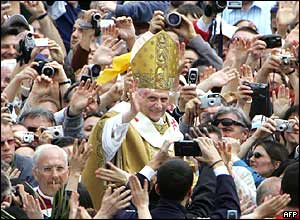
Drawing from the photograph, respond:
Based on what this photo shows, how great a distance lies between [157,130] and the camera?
13133 mm

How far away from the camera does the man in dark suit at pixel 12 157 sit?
1240 cm

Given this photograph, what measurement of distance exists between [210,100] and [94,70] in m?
1.53

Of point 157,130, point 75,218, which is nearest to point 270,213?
point 75,218

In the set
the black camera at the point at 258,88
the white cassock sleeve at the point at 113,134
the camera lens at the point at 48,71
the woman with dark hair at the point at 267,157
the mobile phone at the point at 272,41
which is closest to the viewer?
the white cassock sleeve at the point at 113,134

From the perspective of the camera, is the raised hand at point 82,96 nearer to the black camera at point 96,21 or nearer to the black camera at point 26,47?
the black camera at point 26,47

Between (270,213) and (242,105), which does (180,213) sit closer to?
(270,213)

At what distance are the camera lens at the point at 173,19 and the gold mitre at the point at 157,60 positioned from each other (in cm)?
129

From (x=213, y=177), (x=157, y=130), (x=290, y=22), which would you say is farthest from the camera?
(x=290, y=22)

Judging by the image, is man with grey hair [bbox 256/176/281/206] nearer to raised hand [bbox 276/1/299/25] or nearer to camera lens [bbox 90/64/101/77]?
camera lens [bbox 90/64/101/77]

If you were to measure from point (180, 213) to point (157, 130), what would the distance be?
7.83ft

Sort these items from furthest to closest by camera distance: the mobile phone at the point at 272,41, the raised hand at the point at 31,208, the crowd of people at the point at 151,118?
1. the mobile phone at the point at 272,41
2. the crowd of people at the point at 151,118
3. the raised hand at the point at 31,208

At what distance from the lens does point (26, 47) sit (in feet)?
46.3

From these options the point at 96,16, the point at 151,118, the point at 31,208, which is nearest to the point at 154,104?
the point at 151,118

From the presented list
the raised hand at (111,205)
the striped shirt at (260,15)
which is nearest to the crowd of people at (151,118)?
the raised hand at (111,205)
